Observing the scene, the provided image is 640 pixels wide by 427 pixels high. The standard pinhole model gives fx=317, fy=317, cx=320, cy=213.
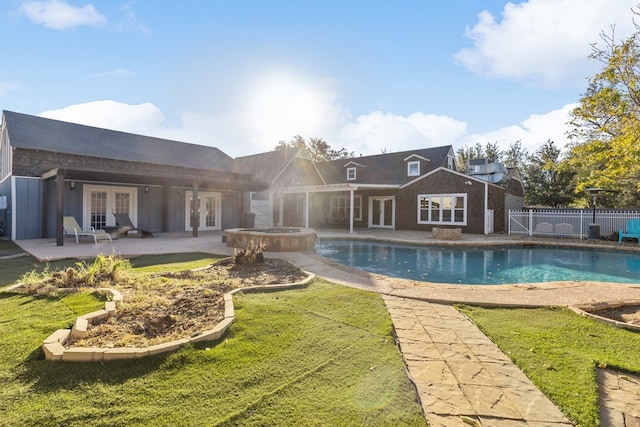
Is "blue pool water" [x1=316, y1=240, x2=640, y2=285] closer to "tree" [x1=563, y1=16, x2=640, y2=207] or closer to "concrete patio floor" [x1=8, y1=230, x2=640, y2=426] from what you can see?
"concrete patio floor" [x1=8, y1=230, x2=640, y2=426]

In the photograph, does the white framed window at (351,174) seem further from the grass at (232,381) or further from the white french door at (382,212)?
the grass at (232,381)

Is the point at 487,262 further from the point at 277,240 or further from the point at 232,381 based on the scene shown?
the point at 232,381

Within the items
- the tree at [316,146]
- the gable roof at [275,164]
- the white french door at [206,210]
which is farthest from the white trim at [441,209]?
the tree at [316,146]

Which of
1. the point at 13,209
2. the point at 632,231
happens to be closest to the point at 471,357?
the point at 13,209

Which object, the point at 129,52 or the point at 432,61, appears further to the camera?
the point at 432,61

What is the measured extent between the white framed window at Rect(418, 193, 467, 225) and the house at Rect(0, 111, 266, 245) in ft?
30.4

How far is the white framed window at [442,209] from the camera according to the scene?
17.0 meters

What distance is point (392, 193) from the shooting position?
19719 mm

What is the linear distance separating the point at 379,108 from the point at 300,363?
2132 cm

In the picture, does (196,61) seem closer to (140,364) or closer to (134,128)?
(134,128)

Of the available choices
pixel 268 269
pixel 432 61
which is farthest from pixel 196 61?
pixel 268 269

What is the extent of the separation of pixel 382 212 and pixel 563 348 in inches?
683

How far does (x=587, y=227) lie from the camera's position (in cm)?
1602

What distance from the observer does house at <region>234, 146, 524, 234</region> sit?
16.9m
